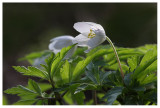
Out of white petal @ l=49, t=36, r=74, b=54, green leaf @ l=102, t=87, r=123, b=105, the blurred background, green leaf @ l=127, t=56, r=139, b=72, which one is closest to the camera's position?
green leaf @ l=102, t=87, r=123, b=105

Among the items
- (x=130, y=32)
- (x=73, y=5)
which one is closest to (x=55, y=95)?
(x=130, y=32)

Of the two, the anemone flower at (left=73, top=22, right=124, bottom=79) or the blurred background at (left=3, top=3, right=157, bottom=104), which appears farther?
the blurred background at (left=3, top=3, right=157, bottom=104)

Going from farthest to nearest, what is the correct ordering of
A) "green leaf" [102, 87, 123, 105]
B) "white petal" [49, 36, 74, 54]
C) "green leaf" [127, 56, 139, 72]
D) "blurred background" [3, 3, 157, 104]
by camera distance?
"blurred background" [3, 3, 157, 104] → "white petal" [49, 36, 74, 54] → "green leaf" [127, 56, 139, 72] → "green leaf" [102, 87, 123, 105]

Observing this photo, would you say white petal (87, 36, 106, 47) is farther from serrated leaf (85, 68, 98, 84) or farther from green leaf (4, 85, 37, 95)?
green leaf (4, 85, 37, 95)

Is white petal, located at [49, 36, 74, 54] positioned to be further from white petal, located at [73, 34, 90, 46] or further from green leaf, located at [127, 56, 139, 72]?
green leaf, located at [127, 56, 139, 72]

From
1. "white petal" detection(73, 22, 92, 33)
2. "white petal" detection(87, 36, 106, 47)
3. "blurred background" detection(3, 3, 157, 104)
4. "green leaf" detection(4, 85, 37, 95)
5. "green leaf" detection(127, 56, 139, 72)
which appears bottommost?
"blurred background" detection(3, 3, 157, 104)

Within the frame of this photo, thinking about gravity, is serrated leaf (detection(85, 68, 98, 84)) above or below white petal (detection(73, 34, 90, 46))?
below

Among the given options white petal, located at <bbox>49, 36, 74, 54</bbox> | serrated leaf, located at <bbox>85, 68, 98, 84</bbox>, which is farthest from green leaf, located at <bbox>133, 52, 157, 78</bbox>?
white petal, located at <bbox>49, 36, 74, 54</bbox>

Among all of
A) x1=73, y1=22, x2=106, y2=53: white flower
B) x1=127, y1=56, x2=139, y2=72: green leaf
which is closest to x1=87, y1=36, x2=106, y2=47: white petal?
→ x1=73, y1=22, x2=106, y2=53: white flower

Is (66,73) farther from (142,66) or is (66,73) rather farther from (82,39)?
(142,66)
